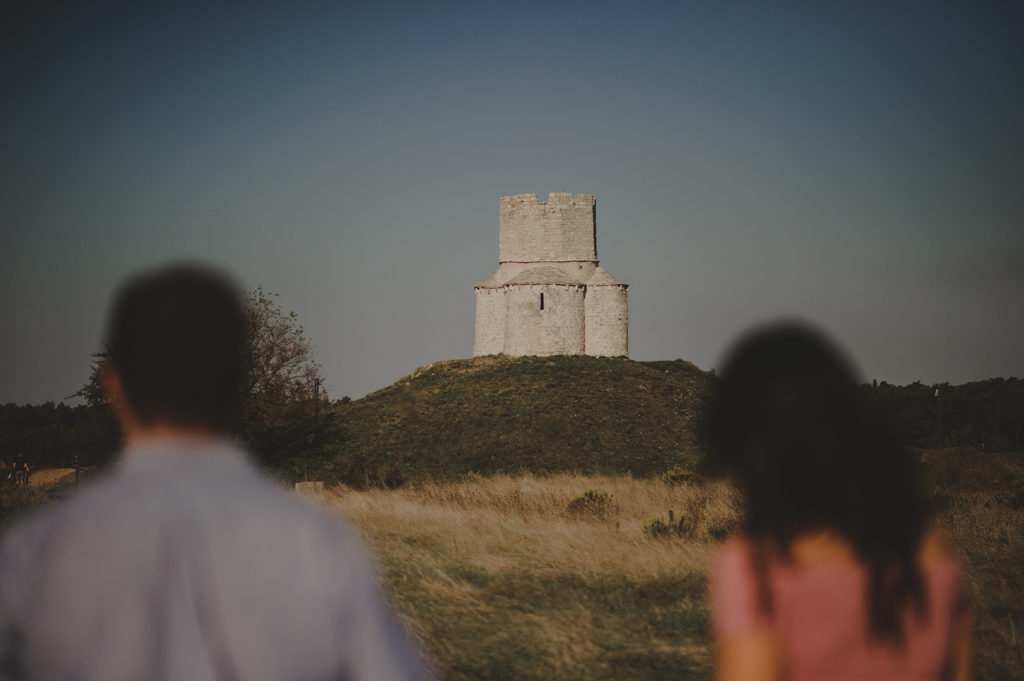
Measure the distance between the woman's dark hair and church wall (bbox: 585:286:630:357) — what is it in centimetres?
4993

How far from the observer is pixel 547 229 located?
54.4 metres

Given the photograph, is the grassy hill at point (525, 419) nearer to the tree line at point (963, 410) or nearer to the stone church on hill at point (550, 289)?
the stone church on hill at point (550, 289)

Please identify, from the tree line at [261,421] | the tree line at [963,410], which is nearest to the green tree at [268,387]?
the tree line at [261,421]

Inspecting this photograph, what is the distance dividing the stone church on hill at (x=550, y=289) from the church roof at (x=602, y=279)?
0.06 meters

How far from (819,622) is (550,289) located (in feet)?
161

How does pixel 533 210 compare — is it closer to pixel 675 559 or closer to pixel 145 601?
pixel 675 559

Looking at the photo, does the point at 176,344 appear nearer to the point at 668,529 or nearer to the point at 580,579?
the point at 580,579

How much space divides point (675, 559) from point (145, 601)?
9.01m

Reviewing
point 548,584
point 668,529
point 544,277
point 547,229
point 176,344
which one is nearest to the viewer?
point 176,344

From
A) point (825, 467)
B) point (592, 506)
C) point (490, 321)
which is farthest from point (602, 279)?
point (825, 467)

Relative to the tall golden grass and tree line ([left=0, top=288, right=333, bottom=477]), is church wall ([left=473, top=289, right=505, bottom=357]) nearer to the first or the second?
tree line ([left=0, top=288, right=333, bottom=477])

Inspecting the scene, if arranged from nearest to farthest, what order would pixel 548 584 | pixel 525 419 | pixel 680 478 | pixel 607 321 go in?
pixel 548 584 < pixel 680 478 < pixel 525 419 < pixel 607 321

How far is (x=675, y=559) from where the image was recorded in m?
9.98

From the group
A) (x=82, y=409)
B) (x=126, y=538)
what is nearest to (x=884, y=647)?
(x=126, y=538)
